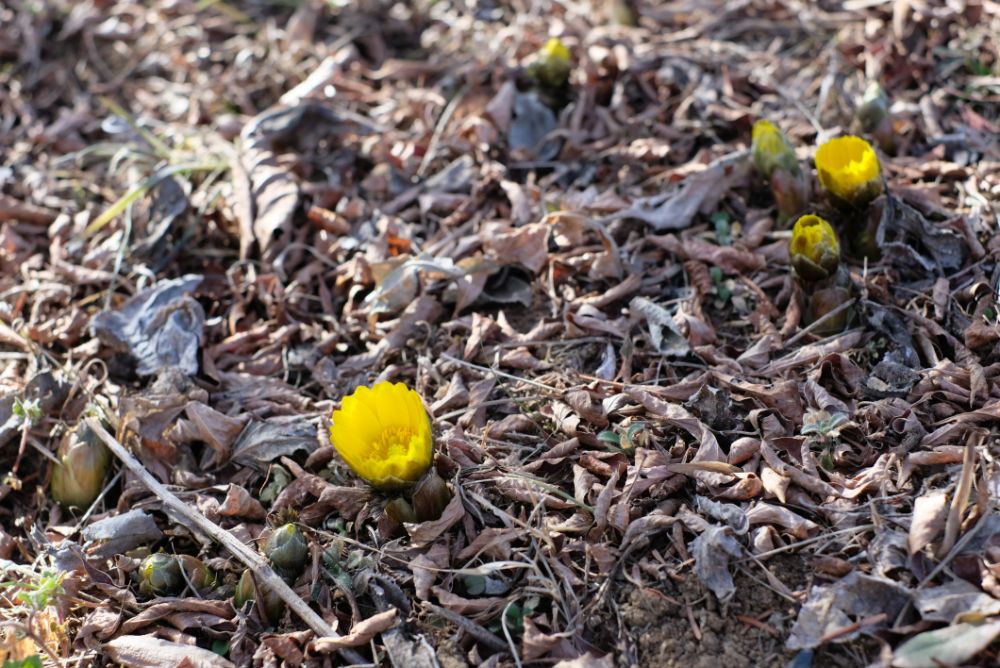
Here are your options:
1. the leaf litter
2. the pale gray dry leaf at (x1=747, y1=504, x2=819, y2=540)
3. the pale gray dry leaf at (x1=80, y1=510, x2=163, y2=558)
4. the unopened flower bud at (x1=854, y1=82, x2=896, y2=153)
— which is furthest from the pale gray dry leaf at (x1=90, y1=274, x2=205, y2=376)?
the unopened flower bud at (x1=854, y1=82, x2=896, y2=153)

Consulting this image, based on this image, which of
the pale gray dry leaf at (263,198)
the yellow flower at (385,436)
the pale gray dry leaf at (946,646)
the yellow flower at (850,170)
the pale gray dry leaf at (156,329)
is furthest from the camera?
the pale gray dry leaf at (263,198)

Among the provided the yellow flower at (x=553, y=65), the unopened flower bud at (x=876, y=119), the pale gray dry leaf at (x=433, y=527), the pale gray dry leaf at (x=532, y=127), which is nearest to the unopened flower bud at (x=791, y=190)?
the unopened flower bud at (x=876, y=119)

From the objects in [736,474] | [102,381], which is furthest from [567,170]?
[102,381]

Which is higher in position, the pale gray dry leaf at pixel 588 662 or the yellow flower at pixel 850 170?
the yellow flower at pixel 850 170

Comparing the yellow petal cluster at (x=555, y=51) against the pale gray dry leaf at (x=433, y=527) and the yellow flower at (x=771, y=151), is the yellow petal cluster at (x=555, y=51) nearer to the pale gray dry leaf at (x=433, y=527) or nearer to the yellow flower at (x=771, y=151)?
the yellow flower at (x=771, y=151)

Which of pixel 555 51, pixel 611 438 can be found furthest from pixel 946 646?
pixel 555 51

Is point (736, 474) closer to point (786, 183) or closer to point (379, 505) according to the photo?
point (379, 505)
